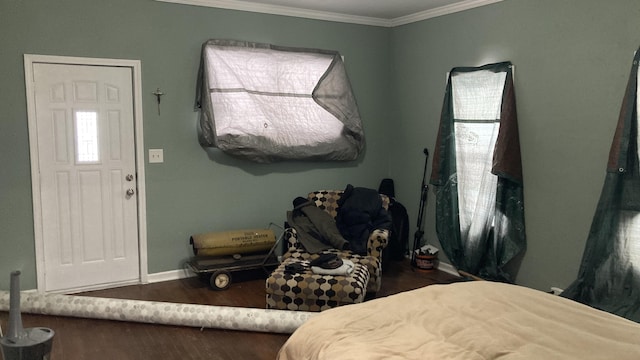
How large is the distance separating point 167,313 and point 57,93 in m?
2.04

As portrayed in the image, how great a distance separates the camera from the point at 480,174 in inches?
178

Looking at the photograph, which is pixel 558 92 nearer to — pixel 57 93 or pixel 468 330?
pixel 468 330

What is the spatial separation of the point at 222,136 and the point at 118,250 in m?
1.37

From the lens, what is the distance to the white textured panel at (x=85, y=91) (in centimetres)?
419

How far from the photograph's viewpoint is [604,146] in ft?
11.7

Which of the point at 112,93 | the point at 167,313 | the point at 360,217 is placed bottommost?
the point at 167,313

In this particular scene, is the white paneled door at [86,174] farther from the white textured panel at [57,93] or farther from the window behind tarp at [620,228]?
the window behind tarp at [620,228]

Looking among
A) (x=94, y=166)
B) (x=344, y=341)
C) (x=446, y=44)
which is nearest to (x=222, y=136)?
(x=94, y=166)

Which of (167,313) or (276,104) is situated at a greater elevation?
(276,104)

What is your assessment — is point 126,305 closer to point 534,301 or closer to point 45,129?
point 45,129

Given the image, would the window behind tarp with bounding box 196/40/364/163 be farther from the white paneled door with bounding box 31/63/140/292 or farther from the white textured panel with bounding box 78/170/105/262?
the white textured panel with bounding box 78/170/105/262

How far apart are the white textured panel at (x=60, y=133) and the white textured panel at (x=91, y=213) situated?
0.21m

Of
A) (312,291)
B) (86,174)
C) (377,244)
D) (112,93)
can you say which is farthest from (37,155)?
(377,244)

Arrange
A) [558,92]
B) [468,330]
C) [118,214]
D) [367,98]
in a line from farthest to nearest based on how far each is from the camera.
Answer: [367,98], [118,214], [558,92], [468,330]
